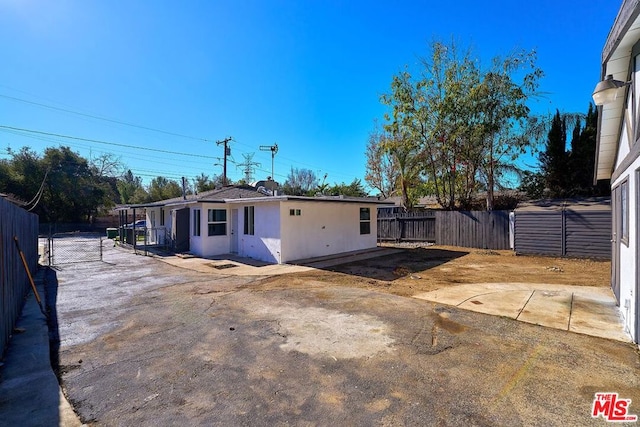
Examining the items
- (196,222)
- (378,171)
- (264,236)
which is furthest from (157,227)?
(378,171)

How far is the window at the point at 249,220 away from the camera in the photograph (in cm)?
1207

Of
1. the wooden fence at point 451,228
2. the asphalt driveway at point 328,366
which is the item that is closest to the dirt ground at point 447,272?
the asphalt driveway at point 328,366

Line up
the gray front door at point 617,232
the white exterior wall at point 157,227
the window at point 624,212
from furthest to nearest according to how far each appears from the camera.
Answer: the white exterior wall at point 157,227 → the gray front door at point 617,232 → the window at point 624,212

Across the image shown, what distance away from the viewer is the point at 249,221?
482 inches

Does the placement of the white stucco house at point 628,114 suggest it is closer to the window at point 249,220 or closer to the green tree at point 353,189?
the window at point 249,220

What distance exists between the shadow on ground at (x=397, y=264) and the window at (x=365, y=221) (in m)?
1.97

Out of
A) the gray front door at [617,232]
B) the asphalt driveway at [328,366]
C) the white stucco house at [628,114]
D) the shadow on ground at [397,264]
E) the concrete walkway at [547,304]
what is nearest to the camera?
the asphalt driveway at [328,366]

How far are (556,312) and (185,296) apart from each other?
7.20 meters

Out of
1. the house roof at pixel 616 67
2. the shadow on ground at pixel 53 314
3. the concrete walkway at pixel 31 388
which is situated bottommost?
the shadow on ground at pixel 53 314

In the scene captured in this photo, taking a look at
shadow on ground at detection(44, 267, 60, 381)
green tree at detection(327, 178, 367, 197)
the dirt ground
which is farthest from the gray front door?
green tree at detection(327, 178, 367, 197)

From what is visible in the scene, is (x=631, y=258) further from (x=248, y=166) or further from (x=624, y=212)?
(x=248, y=166)

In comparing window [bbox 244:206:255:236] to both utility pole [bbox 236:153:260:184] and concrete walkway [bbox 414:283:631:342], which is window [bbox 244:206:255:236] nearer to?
concrete walkway [bbox 414:283:631:342]

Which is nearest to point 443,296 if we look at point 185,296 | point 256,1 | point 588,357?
Result: point 588,357

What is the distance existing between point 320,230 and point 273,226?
2.12 meters
